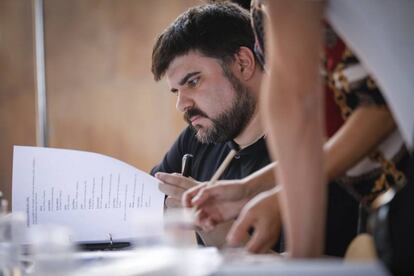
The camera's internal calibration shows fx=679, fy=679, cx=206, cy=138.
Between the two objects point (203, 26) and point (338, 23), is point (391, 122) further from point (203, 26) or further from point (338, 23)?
point (203, 26)

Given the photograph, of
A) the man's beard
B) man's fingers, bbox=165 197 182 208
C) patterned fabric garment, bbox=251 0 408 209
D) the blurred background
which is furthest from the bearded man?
the blurred background

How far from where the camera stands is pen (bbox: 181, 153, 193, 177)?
1.80m

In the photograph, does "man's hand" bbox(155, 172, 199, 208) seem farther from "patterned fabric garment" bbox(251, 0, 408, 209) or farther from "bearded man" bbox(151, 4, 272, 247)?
"patterned fabric garment" bbox(251, 0, 408, 209)

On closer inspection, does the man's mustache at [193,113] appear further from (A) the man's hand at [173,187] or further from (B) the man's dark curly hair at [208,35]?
(A) the man's hand at [173,187]

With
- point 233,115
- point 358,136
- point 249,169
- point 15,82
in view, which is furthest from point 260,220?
point 15,82

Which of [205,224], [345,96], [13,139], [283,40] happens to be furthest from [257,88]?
[13,139]

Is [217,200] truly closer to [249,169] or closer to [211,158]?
[249,169]

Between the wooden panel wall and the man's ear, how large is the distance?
189cm

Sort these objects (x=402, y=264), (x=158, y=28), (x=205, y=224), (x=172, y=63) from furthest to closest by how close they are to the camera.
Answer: (x=158, y=28) → (x=172, y=63) → (x=205, y=224) → (x=402, y=264)

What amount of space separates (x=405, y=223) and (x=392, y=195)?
0.06 meters

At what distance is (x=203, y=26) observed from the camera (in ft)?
6.18

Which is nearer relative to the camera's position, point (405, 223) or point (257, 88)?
point (405, 223)

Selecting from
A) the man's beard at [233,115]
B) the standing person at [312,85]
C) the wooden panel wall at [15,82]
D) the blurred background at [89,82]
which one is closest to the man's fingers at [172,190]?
the man's beard at [233,115]

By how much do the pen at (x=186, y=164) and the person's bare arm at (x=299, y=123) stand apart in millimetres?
1046
